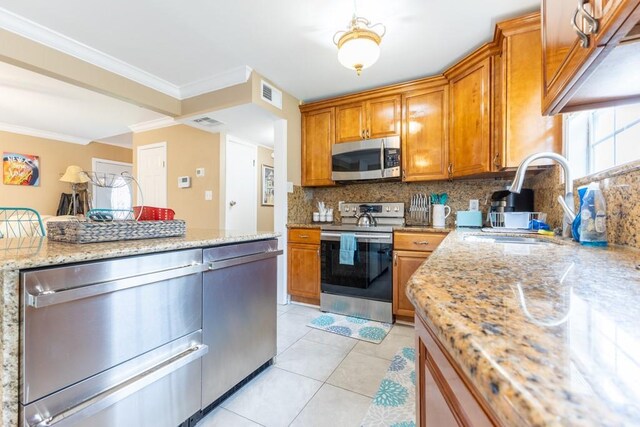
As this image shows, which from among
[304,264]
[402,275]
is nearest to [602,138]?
[402,275]

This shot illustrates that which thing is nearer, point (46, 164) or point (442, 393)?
point (442, 393)

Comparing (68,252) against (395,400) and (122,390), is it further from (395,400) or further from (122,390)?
(395,400)

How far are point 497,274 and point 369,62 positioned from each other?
5.79 feet

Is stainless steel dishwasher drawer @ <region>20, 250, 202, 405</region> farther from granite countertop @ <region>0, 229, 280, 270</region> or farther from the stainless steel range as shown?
the stainless steel range

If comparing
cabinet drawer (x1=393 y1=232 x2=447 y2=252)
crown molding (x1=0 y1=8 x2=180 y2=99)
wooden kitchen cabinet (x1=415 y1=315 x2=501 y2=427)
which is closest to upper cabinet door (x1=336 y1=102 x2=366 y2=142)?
cabinet drawer (x1=393 y1=232 x2=447 y2=252)

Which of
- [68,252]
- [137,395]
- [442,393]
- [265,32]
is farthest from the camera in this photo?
[265,32]

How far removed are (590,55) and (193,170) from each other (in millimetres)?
4058

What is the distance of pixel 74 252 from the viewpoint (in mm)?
952

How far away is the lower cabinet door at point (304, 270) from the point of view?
2971 mm

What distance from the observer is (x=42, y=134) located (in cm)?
482

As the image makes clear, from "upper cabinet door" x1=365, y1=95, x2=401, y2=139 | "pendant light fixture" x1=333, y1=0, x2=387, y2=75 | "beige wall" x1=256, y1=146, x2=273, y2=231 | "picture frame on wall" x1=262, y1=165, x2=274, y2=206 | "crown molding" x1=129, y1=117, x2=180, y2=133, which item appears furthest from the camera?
"picture frame on wall" x1=262, y1=165, x2=274, y2=206

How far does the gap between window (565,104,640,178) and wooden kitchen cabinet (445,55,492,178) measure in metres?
0.51

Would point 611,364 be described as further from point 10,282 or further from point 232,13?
point 232,13

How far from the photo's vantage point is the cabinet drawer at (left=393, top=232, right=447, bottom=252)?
2.45 m
